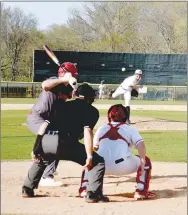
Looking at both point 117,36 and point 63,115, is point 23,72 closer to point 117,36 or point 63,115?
point 117,36

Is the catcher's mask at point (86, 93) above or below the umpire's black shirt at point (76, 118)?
above

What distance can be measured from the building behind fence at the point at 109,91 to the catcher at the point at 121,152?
25362 mm

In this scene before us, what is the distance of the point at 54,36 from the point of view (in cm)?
3169

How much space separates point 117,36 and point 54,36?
253 inches

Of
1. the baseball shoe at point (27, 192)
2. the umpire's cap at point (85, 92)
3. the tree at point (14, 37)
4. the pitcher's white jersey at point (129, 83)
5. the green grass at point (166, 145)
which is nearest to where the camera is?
the umpire's cap at point (85, 92)

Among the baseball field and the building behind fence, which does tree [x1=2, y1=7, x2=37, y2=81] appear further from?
the baseball field

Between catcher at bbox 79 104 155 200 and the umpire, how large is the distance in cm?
25

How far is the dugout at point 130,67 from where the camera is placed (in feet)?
104

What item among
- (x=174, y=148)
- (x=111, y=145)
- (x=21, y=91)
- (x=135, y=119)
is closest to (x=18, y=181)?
(x=111, y=145)

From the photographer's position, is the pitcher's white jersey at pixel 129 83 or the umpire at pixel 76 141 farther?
the pitcher's white jersey at pixel 129 83

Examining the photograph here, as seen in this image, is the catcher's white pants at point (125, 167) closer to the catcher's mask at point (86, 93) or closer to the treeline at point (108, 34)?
the catcher's mask at point (86, 93)

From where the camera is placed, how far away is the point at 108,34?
35.6m

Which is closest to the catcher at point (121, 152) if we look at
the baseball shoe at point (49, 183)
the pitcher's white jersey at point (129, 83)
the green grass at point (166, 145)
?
the baseball shoe at point (49, 183)

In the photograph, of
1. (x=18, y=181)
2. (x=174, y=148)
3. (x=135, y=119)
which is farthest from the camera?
(x=135, y=119)
